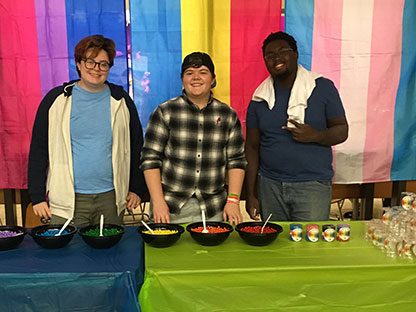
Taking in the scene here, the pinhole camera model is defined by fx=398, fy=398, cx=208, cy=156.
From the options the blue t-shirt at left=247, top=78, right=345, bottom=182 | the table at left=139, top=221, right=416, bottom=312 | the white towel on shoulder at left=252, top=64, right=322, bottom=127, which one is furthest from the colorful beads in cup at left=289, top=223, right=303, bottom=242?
the white towel on shoulder at left=252, top=64, right=322, bottom=127

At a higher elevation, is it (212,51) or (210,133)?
(212,51)

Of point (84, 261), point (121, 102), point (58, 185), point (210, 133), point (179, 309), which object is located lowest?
point (179, 309)

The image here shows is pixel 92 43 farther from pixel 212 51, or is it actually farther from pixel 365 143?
pixel 365 143

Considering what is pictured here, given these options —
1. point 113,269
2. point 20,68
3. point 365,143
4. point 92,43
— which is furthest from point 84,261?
point 365,143

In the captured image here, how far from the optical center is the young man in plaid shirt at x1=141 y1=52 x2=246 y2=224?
5.89ft

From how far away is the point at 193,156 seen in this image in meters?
1.81

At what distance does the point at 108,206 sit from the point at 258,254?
2.65 feet

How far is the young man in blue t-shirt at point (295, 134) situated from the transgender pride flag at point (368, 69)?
648 mm

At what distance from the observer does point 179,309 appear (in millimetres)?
1237

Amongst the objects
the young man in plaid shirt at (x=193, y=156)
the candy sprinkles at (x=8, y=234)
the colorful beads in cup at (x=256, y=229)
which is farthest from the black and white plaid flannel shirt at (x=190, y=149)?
the candy sprinkles at (x=8, y=234)

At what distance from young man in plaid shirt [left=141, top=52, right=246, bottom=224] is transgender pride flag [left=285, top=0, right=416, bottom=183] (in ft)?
3.32

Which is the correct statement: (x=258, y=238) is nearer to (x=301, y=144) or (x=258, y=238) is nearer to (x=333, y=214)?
(x=301, y=144)

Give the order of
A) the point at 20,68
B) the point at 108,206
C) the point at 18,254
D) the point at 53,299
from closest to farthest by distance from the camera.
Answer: the point at 53,299 < the point at 18,254 < the point at 108,206 < the point at 20,68

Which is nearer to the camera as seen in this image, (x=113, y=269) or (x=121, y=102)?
(x=113, y=269)
